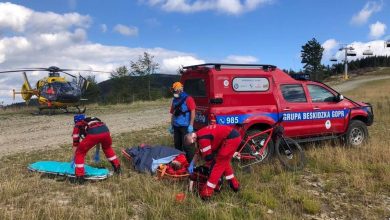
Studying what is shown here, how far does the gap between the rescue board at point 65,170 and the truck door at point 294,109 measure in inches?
168

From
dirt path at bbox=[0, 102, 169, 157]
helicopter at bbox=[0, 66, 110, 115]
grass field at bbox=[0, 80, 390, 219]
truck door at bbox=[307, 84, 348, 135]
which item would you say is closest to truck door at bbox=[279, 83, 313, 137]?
truck door at bbox=[307, 84, 348, 135]

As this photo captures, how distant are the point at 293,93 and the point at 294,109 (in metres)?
0.43

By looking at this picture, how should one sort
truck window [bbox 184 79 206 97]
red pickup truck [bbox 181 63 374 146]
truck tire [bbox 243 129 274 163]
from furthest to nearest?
truck window [bbox 184 79 206 97]
red pickup truck [bbox 181 63 374 146]
truck tire [bbox 243 129 274 163]

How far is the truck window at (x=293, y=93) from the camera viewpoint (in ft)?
33.8

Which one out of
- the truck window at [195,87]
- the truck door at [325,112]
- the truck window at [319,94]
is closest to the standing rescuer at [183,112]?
the truck window at [195,87]

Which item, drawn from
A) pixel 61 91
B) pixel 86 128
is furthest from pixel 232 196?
pixel 61 91

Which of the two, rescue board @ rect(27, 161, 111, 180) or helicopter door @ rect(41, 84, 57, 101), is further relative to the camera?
helicopter door @ rect(41, 84, 57, 101)

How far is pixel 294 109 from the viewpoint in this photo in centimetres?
1025

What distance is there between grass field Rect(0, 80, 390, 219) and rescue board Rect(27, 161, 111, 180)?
0.14 meters

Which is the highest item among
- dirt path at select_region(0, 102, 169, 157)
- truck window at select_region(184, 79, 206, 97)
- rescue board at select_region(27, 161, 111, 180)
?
truck window at select_region(184, 79, 206, 97)

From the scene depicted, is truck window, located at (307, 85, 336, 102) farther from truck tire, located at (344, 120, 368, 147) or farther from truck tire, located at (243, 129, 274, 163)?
truck tire, located at (243, 129, 274, 163)

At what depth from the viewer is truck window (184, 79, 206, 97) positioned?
31.7ft

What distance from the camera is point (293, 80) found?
34.4 ft

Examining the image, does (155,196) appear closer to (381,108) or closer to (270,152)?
(270,152)
